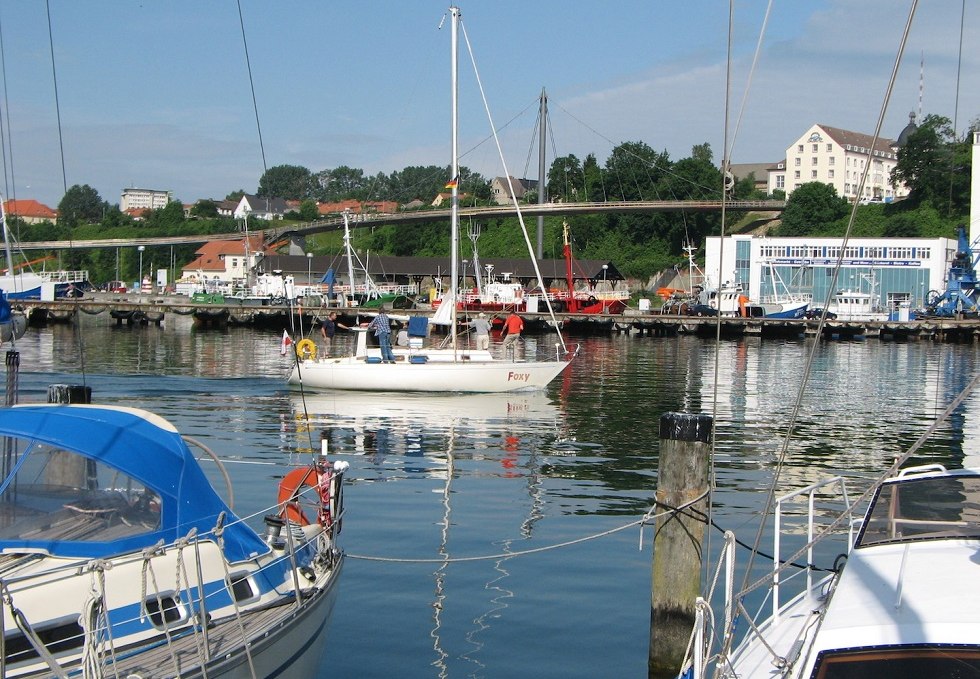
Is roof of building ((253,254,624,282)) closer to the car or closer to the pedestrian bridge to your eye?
the pedestrian bridge

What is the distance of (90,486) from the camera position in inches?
357

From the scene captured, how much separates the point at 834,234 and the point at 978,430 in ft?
302

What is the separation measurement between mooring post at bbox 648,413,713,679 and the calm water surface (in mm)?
714

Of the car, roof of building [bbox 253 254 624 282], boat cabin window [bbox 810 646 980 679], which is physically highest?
roof of building [bbox 253 254 624 282]

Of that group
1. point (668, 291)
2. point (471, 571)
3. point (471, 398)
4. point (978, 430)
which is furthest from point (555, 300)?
point (471, 571)

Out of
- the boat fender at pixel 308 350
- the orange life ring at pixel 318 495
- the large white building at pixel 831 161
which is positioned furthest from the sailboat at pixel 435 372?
the large white building at pixel 831 161

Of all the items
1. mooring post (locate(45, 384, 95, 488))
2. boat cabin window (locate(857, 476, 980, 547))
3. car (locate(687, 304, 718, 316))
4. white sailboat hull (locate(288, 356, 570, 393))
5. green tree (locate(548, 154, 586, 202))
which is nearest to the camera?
boat cabin window (locate(857, 476, 980, 547))

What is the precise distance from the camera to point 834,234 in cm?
11631

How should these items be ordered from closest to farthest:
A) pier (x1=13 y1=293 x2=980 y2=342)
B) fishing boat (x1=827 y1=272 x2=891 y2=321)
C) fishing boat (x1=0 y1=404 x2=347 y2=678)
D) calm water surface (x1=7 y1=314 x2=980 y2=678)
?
fishing boat (x1=0 y1=404 x2=347 y2=678) → calm water surface (x1=7 y1=314 x2=980 y2=678) → pier (x1=13 y1=293 x2=980 y2=342) → fishing boat (x1=827 y1=272 x2=891 y2=321)

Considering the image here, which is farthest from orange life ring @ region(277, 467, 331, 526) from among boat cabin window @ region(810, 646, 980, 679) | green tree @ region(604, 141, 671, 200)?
green tree @ region(604, 141, 671, 200)

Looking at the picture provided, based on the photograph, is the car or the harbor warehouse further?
the harbor warehouse

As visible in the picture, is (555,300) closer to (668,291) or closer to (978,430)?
(668,291)

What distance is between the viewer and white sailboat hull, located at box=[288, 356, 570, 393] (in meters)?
34.3

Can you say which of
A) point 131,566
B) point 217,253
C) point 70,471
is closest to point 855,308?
point 70,471
